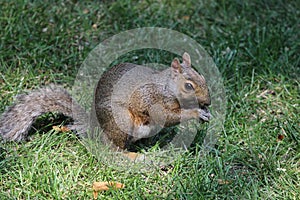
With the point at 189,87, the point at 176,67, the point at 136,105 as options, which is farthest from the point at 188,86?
the point at 136,105

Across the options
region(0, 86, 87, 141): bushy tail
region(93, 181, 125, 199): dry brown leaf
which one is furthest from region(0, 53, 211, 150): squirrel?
region(93, 181, 125, 199): dry brown leaf

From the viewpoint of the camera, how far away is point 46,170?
106 inches

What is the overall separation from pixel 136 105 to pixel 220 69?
1020 millimetres

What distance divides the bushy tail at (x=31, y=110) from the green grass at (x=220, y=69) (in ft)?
0.27

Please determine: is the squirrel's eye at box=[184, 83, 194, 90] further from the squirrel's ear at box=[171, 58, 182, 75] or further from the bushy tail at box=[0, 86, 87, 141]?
the bushy tail at box=[0, 86, 87, 141]

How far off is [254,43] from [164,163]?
140 cm

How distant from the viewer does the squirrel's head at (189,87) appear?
268 cm

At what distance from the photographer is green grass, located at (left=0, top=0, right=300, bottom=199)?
8.66 feet

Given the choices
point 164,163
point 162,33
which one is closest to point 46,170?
point 164,163

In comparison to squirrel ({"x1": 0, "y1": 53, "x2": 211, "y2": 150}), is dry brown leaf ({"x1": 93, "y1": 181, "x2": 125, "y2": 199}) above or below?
below

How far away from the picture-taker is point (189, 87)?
8.82ft

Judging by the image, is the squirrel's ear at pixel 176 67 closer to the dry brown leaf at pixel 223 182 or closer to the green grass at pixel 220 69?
the green grass at pixel 220 69

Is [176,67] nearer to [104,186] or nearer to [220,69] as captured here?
[104,186]

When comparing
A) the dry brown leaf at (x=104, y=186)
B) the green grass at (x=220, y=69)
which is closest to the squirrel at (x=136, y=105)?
the green grass at (x=220, y=69)
